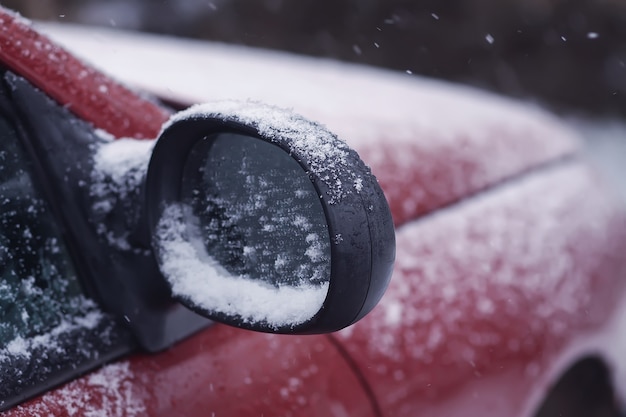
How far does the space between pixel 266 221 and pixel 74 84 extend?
462 millimetres

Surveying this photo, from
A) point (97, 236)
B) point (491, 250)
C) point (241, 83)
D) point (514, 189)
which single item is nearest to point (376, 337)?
point (491, 250)

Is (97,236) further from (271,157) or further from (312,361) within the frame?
(312,361)

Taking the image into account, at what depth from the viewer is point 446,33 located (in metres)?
9.70

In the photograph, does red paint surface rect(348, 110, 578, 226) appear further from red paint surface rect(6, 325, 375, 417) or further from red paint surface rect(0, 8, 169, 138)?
red paint surface rect(0, 8, 169, 138)

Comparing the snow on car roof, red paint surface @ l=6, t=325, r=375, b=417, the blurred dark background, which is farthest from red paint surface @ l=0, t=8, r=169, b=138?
the blurred dark background

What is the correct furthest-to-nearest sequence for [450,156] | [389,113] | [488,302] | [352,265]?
[389,113] < [450,156] < [488,302] < [352,265]

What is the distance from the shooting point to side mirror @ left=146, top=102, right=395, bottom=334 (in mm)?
958

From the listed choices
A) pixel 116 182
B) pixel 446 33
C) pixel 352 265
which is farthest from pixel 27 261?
pixel 446 33

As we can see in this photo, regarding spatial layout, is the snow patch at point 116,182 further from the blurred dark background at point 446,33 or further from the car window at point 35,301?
the blurred dark background at point 446,33

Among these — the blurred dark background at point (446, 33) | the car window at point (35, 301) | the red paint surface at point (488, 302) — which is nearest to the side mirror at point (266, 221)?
the car window at point (35, 301)

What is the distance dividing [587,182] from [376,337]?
1.46 m

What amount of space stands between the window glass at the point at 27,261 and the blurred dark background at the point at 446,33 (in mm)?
7281

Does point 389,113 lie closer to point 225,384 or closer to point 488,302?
point 488,302

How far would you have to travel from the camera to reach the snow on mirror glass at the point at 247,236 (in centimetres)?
102
